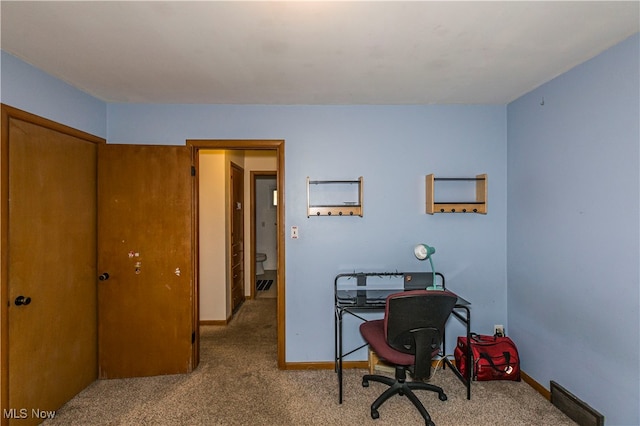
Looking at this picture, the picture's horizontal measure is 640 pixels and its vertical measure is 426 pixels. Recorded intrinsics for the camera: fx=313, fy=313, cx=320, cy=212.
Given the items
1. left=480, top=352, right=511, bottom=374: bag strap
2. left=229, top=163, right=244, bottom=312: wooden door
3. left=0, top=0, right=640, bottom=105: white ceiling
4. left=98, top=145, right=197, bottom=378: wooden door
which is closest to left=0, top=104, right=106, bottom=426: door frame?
left=0, top=0, right=640, bottom=105: white ceiling

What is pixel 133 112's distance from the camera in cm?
281

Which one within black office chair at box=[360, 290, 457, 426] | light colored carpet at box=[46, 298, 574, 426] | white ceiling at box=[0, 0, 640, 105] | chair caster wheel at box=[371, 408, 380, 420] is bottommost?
light colored carpet at box=[46, 298, 574, 426]

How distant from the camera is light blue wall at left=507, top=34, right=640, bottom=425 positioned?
179 cm

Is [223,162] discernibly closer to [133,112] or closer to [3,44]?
[133,112]

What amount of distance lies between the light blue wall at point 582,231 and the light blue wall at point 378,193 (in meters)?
0.21

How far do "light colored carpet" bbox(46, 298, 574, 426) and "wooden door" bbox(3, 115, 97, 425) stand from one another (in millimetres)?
279

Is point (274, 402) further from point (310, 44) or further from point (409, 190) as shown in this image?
point (310, 44)

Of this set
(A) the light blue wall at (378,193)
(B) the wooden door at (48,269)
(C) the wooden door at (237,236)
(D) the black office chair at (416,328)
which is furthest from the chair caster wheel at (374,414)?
(C) the wooden door at (237,236)

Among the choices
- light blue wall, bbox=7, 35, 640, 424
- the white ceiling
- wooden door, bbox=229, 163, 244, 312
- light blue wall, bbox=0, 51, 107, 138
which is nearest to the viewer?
the white ceiling

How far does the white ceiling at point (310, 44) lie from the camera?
4.95 feet

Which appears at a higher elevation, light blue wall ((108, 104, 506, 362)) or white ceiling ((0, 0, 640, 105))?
white ceiling ((0, 0, 640, 105))

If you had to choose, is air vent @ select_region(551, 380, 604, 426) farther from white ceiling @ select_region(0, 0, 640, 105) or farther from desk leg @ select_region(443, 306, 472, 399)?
white ceiling @ select_region(0, 0, 640, 105)

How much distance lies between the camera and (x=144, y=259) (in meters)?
2.67

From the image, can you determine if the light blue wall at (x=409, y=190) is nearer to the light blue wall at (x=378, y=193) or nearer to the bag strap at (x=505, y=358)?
the light blue wall at (x=378, y=193)
